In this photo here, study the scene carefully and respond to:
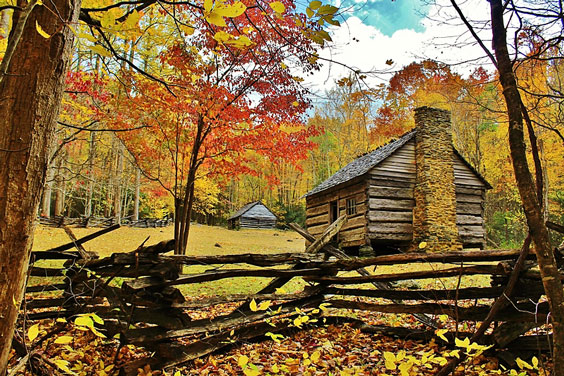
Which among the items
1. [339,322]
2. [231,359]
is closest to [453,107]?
[339,322]

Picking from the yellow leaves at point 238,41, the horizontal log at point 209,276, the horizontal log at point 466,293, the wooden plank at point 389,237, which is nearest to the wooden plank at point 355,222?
the wooden plank at point 389,237

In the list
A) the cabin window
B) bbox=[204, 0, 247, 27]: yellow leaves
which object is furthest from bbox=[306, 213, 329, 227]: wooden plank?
bbox=[204, 0, 247, 27]: yellow leaves

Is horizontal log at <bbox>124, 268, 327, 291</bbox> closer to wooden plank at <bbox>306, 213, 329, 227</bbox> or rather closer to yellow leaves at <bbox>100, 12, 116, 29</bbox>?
yellow leaves at <bbox>100, 12, 116, 29</bbox>

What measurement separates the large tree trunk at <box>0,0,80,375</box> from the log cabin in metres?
11.8

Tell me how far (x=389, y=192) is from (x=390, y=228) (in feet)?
4.85

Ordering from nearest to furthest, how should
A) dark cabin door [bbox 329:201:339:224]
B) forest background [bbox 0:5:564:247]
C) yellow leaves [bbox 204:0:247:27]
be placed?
yellow leaves [bbox 204:0:247:27] < forest background [bbox 0:5:564:247] < dark cabin door [bbox 329:201:339:224]

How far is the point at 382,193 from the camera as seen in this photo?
1338 centimetres

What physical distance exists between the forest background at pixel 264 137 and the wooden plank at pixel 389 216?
389 centimetres

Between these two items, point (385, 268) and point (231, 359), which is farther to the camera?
point (385, 268)

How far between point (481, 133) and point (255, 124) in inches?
853

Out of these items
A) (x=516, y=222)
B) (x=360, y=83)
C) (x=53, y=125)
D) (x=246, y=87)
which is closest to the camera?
(x=53, y=125)

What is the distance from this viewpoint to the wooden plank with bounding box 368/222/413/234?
13.1 m

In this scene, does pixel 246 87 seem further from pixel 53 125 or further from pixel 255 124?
pixel 53 125

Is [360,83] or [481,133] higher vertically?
[481,133]
